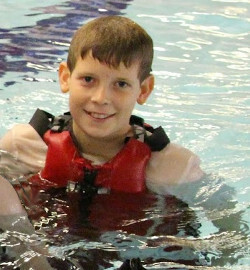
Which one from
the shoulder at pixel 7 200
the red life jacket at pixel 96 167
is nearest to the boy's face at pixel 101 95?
the red life jacket at pixel 96 167

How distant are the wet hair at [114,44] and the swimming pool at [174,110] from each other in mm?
597

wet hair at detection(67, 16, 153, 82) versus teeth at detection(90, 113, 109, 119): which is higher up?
wet hair at detection(67, 16, 153, 82)

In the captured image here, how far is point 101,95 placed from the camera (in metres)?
3.28

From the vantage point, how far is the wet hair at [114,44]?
3.33 metres

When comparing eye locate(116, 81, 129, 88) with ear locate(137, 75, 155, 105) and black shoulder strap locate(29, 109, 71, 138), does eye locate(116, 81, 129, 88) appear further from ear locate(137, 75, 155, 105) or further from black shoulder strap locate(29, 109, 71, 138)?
black shoulder strap locate(29, 109, 71, 138)

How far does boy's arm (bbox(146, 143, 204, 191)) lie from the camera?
350 cm

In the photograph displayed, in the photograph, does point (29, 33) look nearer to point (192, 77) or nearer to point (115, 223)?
point (192, 77)

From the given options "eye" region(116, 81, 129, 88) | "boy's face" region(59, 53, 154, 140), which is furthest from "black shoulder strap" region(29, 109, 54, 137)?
"eye" region(116, 81, 129, 88)

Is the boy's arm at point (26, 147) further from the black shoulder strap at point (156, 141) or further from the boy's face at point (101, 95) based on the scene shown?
the black shoulder strap at point (156, 141)

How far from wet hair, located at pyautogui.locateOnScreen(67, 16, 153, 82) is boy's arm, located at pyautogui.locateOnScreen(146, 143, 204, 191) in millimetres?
355

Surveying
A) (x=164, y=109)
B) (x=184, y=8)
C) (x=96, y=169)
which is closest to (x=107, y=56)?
(x=96, y=169)

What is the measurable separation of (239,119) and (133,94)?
1773mm

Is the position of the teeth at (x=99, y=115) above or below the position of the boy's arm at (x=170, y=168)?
above

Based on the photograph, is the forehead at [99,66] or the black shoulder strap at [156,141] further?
the black shoulder strap at [156,141]
